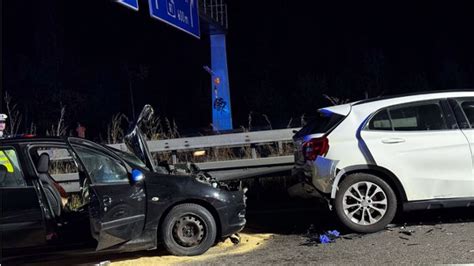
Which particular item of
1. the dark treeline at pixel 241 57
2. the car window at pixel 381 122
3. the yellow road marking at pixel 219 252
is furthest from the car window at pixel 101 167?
the dark treeline at pixel 241 57

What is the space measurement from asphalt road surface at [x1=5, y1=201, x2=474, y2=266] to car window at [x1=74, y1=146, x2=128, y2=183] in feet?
3.16

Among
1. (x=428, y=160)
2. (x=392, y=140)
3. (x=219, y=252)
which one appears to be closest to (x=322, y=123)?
(x=392, y=140)

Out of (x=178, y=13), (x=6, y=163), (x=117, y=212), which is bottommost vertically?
(x=117, y=212)

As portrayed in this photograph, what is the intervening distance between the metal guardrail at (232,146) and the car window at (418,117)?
255cm

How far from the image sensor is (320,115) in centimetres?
717

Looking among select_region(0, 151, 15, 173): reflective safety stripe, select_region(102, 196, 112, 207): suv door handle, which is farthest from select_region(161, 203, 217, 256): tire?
select_region(0, 151, 15, 173): reflective safety stripe

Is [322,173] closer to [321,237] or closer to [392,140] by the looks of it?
[321,237]

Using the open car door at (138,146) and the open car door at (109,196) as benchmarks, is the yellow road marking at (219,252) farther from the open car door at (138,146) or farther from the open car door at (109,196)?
the open car door at (138,146)

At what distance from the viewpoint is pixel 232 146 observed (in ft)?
33.6

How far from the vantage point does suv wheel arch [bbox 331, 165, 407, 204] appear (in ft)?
21.6

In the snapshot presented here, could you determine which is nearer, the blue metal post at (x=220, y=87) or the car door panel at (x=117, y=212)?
the car door panel at (x=117, y=212)

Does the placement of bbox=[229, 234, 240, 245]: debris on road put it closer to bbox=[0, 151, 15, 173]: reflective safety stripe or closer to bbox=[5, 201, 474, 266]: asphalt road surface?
bbox=[5, 201, 474, 266]: asphalt road surface

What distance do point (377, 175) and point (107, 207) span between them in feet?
10.7

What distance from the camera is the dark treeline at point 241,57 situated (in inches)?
896
